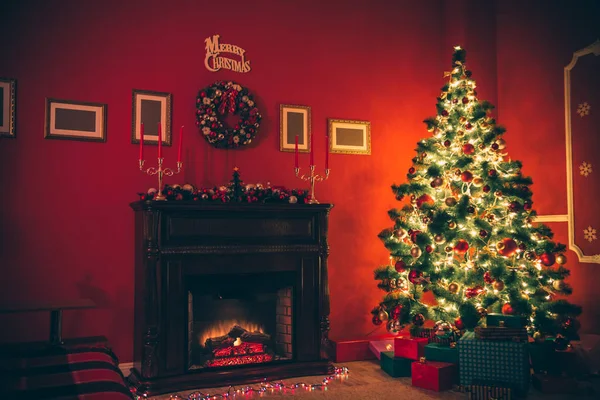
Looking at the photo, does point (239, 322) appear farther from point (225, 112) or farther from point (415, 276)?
point (225, 112)

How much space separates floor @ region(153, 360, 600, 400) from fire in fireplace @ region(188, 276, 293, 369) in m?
0.25

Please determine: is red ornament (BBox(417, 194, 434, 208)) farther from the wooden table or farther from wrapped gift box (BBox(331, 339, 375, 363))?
the wooden table

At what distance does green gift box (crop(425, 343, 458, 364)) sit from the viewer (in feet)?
12.1

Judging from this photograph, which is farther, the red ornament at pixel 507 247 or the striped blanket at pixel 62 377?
the red ornament at pixel 507 247

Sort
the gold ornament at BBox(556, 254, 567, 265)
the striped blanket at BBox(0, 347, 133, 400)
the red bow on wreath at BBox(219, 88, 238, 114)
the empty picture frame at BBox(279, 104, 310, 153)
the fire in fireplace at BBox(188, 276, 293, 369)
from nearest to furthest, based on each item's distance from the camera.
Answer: the striped blanket at BBox(0, 347, 133, 400), the fire in fireplace at BBox(188, 276, 293, 369), the gold ornament at BBox(556, 254, 567, 265), the red bow on wreath at BBox(219, 88, 238, 114), the empty picture frame at BBox(279, 104, 310, 153)

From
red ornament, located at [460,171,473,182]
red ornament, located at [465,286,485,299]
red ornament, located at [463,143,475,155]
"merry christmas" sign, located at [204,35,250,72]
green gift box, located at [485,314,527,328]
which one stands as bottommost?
green gift box, located at [485,314,527,328]

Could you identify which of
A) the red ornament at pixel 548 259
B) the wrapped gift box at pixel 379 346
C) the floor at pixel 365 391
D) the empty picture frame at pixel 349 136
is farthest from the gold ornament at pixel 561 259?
the empty picture frame at pixel 349 136

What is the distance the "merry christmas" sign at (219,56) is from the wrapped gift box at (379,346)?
2599 millimetres

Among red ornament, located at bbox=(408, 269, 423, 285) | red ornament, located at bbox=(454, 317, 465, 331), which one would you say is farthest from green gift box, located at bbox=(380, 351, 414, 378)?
red ornament, located at bbox=(408, 269, 423, 285)

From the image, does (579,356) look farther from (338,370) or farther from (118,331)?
(118,331)

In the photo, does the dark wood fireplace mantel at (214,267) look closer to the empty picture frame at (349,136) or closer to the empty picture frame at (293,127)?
the empty picture frame at (293,127)

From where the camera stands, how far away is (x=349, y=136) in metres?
4.82

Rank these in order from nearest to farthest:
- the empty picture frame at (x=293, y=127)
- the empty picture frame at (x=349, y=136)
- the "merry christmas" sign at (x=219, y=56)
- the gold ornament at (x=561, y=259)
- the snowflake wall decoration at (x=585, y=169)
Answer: the gold ornament at (x=561, y=259)
the "merry christmas" sign at (x=219, y=56)
the snowflake wall decoration at (x=585, y=169)
the empty picture frame at (x=293, y=127)
the empty picture frame at (x=349, y=136)

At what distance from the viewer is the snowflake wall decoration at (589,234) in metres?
4.36
